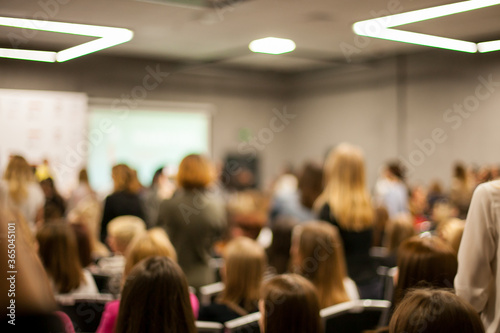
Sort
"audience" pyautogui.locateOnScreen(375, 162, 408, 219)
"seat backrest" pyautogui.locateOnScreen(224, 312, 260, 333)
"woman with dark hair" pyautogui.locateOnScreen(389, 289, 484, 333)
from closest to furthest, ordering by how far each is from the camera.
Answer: "woman with dark hair" pyautogui.locateOnScreen(389, 289, 484, 333), "seat backrest" pyautogui.locateOnScreen(224, 312, 260, 333), "audience" pyautogui.locateOnScreen(375, 162, 408, 219)

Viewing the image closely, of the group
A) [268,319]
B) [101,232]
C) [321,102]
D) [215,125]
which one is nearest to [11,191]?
[268,319]

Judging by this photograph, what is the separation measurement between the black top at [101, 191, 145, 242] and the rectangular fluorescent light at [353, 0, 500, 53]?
8.78ft

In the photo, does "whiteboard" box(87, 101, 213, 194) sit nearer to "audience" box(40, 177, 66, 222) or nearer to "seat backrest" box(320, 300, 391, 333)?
"audience" box(40, 177, 66, 222)

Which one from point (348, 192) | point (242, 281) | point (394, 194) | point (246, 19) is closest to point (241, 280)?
point (242, 281)

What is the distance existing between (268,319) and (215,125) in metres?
8.01

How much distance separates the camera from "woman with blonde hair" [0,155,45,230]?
213 cm

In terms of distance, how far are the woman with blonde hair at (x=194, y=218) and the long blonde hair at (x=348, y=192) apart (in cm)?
70

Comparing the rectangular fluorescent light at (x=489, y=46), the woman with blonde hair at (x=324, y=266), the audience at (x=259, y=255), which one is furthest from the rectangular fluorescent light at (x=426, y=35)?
the woman with blonde hair at (x=324, y=266)

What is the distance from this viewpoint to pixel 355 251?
3.13 metres

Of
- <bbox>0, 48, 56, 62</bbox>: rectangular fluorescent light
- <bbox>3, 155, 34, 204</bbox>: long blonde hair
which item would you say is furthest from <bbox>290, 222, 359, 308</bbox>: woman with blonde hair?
<bbox>0, 48, 56, 62</bbox>: rectangular fluorescent light

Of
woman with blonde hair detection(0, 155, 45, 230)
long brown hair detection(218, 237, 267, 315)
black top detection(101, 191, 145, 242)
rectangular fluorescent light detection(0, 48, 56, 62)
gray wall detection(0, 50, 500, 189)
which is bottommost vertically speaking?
long brown hair detection(218, 237, 267, 315)

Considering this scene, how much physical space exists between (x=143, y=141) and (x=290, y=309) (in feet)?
22.3

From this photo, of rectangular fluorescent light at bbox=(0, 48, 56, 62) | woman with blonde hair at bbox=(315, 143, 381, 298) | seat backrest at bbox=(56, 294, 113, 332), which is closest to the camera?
rectangular fluorescent light at bbox=(0, 48, 56, 62)

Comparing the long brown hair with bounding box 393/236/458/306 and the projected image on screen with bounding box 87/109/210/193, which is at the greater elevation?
the projected image on screen with bounding box 87/109/210/193
